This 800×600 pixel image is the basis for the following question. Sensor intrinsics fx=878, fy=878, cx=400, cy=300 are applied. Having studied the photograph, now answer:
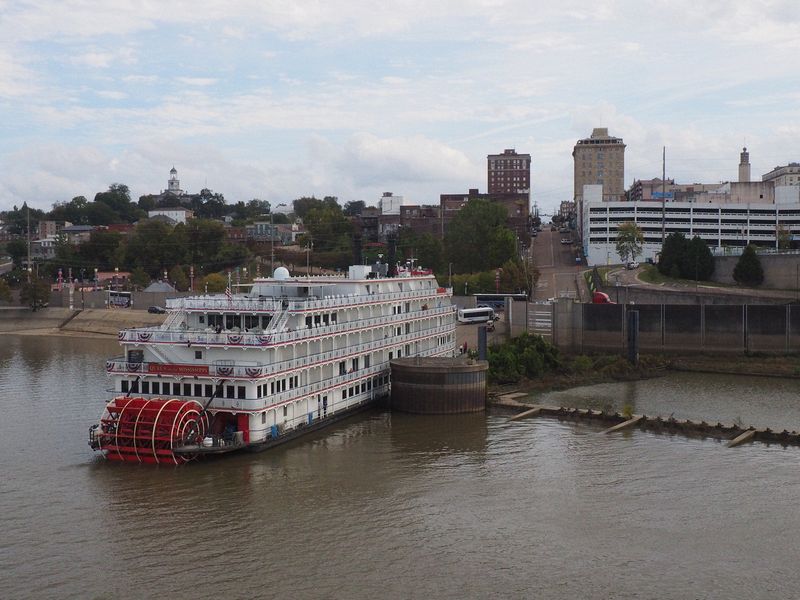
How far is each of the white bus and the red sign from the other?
49.0 m

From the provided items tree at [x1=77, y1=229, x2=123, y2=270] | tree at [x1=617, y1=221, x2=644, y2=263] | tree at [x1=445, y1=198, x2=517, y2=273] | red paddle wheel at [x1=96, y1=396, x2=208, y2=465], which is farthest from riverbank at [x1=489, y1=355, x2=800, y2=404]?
tree at [x1=77, y1=229, x2=123, y2=270]

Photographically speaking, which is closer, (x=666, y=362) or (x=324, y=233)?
(x=666, y=362)

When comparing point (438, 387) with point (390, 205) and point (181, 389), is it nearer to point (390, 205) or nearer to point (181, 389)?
point (181, 389)

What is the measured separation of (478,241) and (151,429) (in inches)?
3444

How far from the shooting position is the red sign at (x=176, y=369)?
37312 millimetres

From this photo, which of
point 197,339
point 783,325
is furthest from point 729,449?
point 783,325

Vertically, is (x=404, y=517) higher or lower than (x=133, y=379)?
lower

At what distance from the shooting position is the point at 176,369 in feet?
124

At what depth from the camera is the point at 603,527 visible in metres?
30.1

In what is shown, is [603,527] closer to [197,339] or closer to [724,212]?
[197,339]

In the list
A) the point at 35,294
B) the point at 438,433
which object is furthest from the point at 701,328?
the point at 35,294

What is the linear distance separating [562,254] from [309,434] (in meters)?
112

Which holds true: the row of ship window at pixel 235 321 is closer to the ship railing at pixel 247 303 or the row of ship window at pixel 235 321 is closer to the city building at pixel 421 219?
the ship railing at pixel 247 303

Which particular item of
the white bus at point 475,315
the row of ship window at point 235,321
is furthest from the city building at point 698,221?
the row of ship window at point 235,321
